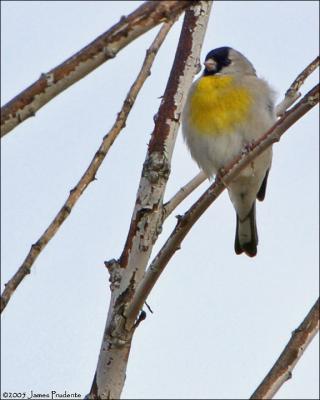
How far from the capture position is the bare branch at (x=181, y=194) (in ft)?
9.98

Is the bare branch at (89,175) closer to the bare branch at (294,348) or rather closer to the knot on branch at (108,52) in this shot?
the knot on branch at (108,52)

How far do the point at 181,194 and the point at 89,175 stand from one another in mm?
1156

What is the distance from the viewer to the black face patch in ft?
18.0

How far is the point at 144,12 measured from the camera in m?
1.61

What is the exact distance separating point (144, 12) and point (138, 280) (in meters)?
1.36

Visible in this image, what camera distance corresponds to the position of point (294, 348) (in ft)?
6.81

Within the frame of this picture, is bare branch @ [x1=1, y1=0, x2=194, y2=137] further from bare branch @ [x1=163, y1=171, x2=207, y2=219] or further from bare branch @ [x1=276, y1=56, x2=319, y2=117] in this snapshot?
bare branch @ [x1=276, y1=56, x2=319, y2=117]

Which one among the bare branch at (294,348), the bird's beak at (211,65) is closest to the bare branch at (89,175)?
the bare branch at (294,348)

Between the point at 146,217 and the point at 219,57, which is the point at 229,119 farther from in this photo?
the point at 146,217

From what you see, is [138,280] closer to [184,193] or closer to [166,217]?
[166,217]


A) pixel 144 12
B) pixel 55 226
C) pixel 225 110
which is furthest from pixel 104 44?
pixel 225 110

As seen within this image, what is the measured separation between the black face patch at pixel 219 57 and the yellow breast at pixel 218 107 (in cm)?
35

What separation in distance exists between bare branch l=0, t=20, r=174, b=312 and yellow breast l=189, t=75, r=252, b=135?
209 centimetres

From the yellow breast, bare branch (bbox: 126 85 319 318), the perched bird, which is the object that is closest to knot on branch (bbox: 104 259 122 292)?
bare branch (bbox: 126 85 319 318)
